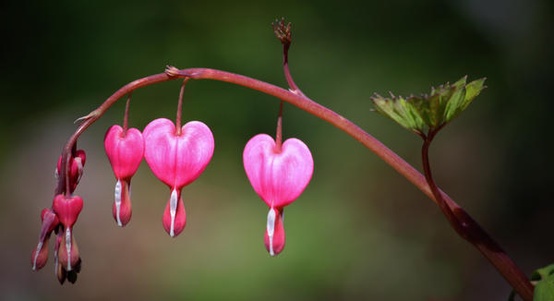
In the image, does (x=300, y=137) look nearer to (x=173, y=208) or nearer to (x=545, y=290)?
(x=173, y=208)

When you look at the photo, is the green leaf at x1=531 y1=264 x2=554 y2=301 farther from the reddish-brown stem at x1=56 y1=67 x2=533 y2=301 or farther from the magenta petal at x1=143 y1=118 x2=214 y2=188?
the magenta petal at x1=143 y1=118 x2=214 y2=188

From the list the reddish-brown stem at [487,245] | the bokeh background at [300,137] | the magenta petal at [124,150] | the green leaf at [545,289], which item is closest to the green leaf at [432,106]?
the reddish-brown stem at [487,245]

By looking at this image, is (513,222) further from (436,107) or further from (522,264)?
(436,107)

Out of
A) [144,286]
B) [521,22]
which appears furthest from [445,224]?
[144,286]

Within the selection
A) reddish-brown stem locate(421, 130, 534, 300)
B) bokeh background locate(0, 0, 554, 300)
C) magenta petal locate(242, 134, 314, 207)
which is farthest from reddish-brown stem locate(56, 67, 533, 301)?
bokeh background locate(0, 0, 554, 300)

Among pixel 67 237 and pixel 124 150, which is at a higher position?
pixel 124 150

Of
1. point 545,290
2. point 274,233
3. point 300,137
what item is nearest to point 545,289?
point 545,290

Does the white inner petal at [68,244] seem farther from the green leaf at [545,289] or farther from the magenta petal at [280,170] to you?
the green leaf at [545,289]
